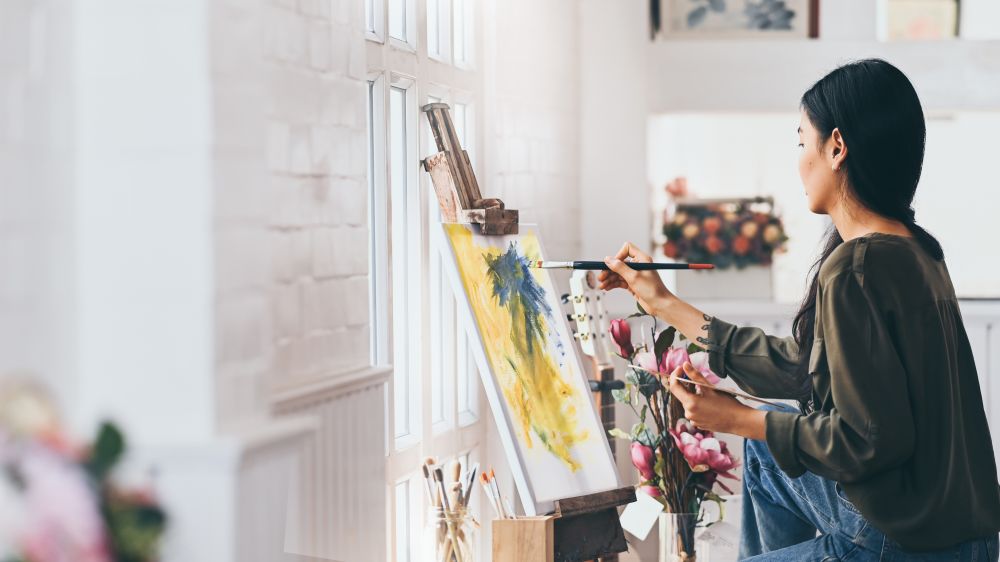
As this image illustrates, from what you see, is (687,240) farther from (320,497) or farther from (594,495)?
(320,497)

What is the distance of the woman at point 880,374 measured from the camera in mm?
1972

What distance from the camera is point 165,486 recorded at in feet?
5.09

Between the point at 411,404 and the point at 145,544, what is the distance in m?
1.51

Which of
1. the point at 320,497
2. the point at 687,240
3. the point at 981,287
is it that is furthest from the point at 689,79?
the point at 320,497

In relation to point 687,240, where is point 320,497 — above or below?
below

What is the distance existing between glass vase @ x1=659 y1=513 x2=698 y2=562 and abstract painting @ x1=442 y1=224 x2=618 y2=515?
402 millimetres

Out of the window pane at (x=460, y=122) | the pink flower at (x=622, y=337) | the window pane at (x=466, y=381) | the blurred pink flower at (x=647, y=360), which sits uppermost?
the window pane at (x=460, y=122)

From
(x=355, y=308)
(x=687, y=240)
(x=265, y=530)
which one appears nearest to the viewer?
(x=265, y=530)

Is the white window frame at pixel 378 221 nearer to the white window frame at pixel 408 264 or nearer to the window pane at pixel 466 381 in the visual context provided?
the white window frame at pixel 408 264

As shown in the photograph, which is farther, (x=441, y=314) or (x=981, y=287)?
(x=981, y=287)

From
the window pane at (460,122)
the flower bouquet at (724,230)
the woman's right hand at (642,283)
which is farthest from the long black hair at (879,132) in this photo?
the flower bouquet at (724,230)

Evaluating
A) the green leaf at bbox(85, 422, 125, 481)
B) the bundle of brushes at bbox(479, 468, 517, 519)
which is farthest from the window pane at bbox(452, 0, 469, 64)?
the green leaf at bbox(85, 422, 125, 481)

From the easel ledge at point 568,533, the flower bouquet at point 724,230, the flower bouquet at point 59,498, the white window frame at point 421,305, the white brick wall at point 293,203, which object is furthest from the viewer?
the flower bouquet at point 724,230

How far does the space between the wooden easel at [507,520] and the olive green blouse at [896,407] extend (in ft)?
2.13
